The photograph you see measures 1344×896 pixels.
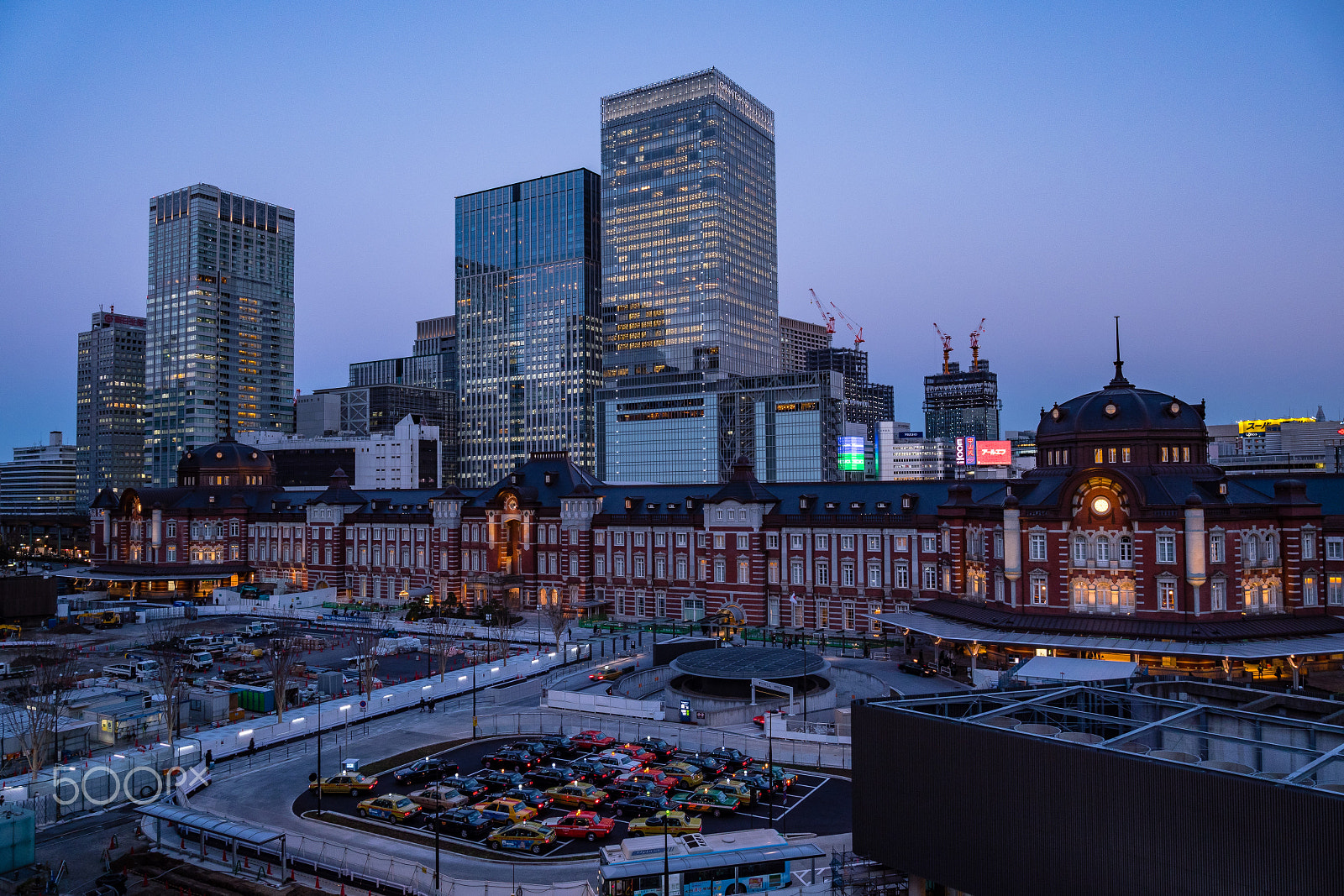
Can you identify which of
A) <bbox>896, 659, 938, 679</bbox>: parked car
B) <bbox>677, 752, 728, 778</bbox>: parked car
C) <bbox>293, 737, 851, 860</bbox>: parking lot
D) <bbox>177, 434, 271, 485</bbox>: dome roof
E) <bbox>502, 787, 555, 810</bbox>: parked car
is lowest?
<bbox>293, 737, 851, 860</bbox>: parking lot

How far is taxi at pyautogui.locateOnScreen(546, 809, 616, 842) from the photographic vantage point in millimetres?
40812

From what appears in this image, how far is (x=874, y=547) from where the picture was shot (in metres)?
85.3

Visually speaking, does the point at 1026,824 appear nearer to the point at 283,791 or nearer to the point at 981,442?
the point at 283,791

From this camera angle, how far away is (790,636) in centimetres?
8625

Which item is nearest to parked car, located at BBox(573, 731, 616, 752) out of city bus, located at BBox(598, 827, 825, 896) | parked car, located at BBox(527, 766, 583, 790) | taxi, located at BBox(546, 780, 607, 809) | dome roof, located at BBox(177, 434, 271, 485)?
parked car, located at BBox(527, 766, 583, 790)

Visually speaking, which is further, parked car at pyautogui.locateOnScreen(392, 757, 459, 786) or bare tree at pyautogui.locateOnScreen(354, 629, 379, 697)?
bare tree at pyautogui.locateOnScreen(354, 629, 379, 697)

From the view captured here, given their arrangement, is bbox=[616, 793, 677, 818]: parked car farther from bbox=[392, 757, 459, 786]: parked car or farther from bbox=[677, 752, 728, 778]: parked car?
bbox=[392, 757, 459, 786]: parked car

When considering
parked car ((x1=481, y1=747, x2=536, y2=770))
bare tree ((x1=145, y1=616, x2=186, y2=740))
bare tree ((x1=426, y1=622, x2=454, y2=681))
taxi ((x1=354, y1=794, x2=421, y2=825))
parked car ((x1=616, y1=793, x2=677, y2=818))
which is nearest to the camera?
taxi ((x1=354, y1=794, x2=421, y2=825))

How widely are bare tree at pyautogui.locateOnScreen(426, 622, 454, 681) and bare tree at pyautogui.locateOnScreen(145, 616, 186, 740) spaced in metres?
19.0

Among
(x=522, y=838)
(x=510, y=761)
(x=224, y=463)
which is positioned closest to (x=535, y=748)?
(x=510, y=761)

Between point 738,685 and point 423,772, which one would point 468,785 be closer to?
point 423,772

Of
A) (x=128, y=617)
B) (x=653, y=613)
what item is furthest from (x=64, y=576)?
(x=653, y=613)

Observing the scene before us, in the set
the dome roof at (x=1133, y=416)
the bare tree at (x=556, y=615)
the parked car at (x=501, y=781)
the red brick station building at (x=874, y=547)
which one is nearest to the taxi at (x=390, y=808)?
the parked car at (x=501, y=781)

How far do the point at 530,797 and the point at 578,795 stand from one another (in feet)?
7.79
